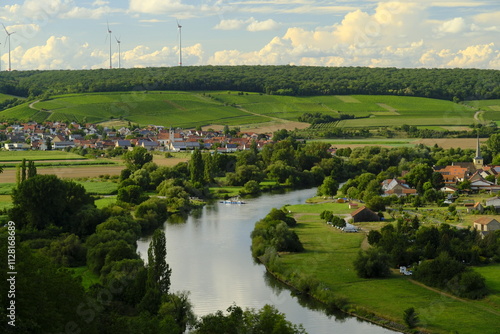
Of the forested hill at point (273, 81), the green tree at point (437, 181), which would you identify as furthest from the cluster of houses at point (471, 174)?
the forested hill at point (273, 81)

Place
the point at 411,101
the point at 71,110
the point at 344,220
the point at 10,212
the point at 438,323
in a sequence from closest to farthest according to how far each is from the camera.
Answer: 1. the point at 438,323
2. the point at 10,212
3. the point at 344,220
4. the point at 71,110
5. the point at 411,101

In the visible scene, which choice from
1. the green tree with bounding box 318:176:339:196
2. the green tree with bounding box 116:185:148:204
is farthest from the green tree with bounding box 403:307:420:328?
→ the green tree with bounding box 318:176:339:196

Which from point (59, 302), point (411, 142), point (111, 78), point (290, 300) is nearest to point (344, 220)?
point (290, 300)

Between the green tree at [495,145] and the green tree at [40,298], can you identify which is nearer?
the green tree at [40,298]

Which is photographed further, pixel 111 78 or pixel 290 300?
pixel 111 78

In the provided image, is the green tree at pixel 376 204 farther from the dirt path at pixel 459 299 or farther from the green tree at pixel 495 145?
the green tree at pixel 495 145

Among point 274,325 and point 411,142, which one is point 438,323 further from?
point 411,142
